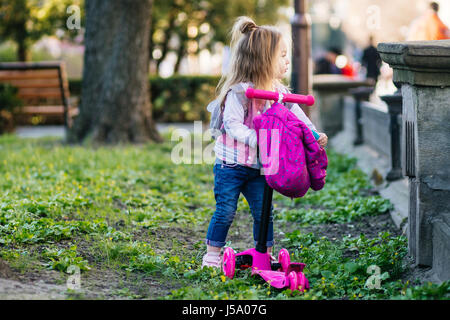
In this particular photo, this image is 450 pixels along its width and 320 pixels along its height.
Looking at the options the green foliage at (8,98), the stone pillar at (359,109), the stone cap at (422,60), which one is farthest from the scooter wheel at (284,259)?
the green foliage at (8,98)

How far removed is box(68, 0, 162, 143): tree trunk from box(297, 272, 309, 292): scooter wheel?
598cm

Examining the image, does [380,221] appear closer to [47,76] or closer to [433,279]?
[433,279]

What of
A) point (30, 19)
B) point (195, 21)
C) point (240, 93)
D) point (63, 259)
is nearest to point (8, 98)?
point (30, 19)

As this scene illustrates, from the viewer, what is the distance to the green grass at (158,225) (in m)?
3.88

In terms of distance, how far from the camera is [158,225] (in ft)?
17.5

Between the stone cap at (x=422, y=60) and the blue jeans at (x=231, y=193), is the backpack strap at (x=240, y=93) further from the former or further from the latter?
the stone cap at (x=422, y=60)

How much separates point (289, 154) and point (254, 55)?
0.72m

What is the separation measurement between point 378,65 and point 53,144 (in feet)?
31.1

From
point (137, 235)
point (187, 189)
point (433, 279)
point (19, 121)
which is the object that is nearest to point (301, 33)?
point (187, 189)

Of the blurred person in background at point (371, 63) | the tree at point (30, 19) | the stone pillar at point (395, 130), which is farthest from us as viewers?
the tree at point (30, 19)

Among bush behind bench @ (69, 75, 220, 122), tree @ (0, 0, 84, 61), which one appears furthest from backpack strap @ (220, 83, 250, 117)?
tree @ (0, 0, 84, 61)

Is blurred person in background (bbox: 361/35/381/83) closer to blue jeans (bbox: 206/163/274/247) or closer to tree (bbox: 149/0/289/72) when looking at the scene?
tree (bbox: 149/0/289/72)

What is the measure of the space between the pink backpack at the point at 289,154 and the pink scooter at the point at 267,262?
0.37 ft

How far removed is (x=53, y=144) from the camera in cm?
968
